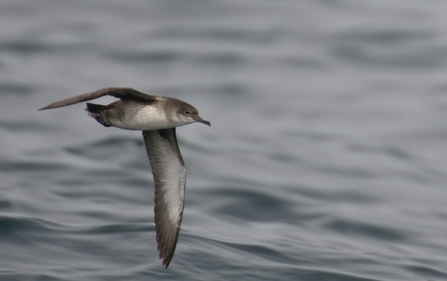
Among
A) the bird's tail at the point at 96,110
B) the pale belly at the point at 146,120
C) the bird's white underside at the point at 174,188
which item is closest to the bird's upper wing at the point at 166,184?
the bird's white underside at the point at 174,188

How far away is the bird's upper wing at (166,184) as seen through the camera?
11.5 metres

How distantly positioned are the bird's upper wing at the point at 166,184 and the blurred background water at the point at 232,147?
10.4 ft

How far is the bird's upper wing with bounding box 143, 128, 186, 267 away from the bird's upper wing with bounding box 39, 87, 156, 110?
149 cm

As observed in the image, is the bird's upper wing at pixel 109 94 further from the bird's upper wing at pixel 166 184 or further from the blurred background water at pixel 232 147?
the blurred background water at pixel 232 147

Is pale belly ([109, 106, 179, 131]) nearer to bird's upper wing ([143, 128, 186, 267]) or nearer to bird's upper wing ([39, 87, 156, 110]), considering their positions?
bird's upper wing ([39, 87, 156, 110])

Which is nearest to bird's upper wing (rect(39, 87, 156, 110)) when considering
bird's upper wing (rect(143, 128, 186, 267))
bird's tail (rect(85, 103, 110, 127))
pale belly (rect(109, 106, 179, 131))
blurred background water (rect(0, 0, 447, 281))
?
pale belly (rect(109, 106, 179, 131))

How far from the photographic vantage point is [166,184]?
38.4 ft

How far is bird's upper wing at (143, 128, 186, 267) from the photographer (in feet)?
37.8

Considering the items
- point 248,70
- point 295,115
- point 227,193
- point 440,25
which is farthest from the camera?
point 440,25

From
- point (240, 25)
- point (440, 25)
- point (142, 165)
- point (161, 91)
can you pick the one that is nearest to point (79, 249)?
point (142, 165)

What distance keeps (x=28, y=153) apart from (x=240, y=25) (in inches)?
536

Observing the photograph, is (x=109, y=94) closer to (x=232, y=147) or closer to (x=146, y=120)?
(x=146, y=120)

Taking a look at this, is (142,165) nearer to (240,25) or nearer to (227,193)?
(227,193)

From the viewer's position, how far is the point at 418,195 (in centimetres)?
2172
